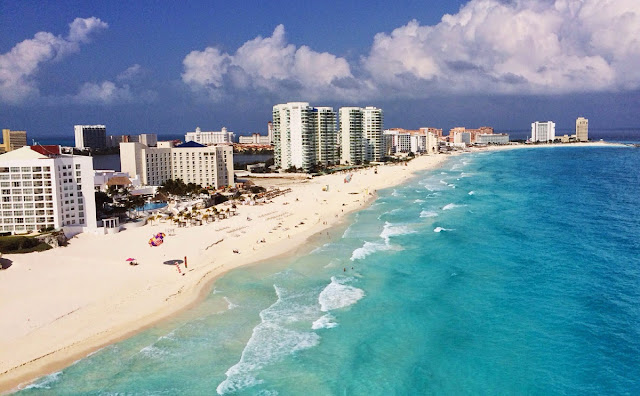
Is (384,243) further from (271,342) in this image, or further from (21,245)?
(21,245)

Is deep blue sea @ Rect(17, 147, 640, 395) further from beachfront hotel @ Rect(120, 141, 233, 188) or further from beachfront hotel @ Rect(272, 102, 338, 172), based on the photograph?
beachfront hotel @ Rect(272, 102, 338, 172)

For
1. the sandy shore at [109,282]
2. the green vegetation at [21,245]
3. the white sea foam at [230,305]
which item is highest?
the green vegetation at [21,245]

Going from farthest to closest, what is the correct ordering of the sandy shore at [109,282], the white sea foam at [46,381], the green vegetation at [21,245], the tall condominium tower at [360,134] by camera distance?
the tall condominium tower at [360,134] → the green vegetation at [21,245] → the sandy shore at [109,282] → the white sea foam at [46,381]

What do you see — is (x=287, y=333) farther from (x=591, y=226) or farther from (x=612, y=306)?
(x=591, y=226)

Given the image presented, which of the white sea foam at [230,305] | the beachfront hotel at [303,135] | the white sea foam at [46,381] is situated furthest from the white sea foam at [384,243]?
the beachfront hotel at [303,135]

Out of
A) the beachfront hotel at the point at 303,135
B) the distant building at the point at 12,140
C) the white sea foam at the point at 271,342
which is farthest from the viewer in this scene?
the beachfront hotel at the point at 303,135

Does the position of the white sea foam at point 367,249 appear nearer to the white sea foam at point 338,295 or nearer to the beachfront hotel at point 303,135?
the white sea foam at point 338,295

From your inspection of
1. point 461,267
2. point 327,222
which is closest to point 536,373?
point 461,267
